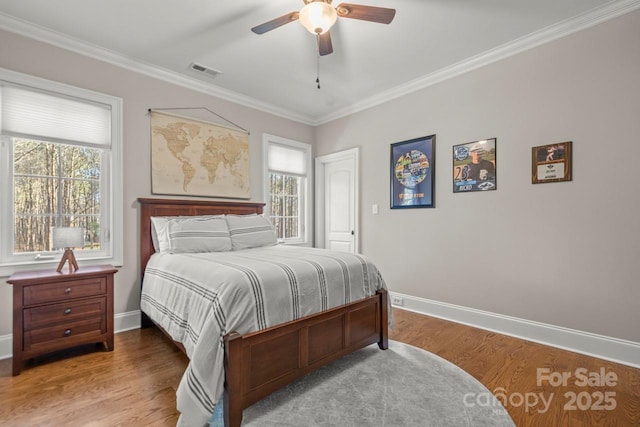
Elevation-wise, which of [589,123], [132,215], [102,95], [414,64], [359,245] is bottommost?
[359,245]

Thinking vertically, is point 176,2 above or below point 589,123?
above

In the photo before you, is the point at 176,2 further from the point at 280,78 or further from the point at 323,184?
the point at 323,184

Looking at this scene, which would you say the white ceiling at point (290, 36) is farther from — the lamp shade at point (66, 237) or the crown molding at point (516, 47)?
the lamp shade at point (66, 237)

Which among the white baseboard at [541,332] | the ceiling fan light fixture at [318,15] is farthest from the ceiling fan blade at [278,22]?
the white baseboard at [541,332]

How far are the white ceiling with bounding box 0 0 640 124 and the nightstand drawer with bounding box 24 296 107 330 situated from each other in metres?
2.28

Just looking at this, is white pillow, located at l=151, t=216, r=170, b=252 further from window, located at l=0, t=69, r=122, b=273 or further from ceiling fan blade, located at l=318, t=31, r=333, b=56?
ceiling fan blade, located at l=318, t=31, r=333, b=56

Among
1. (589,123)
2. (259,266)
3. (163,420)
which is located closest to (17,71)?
(259,266)

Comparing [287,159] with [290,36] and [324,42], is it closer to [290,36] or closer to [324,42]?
[290,36]

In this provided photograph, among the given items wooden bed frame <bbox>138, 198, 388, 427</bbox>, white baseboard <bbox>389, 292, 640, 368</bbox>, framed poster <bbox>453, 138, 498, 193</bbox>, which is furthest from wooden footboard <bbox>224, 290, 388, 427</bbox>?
framed poster <bbox>453, 138, 498, 193</bbox>

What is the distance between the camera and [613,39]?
2.35 m

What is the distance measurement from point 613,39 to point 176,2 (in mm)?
3398

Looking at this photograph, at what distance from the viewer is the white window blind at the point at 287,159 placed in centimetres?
440

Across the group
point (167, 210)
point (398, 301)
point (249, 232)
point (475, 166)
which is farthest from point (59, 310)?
point (475, 166)

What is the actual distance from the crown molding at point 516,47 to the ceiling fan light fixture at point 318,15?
6.23ft
